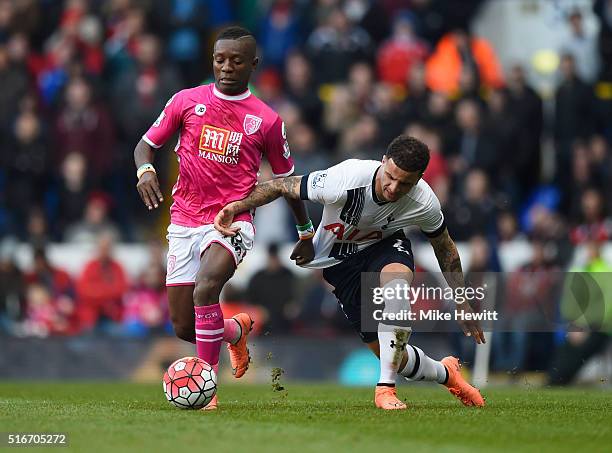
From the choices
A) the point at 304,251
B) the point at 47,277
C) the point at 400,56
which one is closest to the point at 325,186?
the point at 304,251

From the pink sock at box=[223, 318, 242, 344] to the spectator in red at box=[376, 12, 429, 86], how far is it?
923cm

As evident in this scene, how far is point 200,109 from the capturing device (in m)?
9.92

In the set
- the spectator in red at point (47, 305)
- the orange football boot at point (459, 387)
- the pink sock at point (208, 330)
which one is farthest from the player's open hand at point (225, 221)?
the spectator in red at point (47, 305)

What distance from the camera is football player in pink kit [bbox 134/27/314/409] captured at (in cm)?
980

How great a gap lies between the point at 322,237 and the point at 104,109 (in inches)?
351

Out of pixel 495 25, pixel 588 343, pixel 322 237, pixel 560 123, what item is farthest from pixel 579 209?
pixel 322 237

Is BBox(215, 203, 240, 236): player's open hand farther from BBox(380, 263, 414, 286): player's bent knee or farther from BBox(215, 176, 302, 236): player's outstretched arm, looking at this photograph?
BBox(380, 263, 414, 286): player's bent knee

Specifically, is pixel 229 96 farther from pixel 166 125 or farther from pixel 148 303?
pixel 148 303

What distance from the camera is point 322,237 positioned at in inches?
397

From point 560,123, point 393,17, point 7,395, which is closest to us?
point 7,395

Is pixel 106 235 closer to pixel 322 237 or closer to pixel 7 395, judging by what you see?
pixel 7 395

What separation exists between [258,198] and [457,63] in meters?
9.79

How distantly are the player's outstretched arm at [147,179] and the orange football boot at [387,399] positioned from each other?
2057mm

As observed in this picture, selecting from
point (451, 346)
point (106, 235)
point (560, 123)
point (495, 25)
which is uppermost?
point (495, 25)
